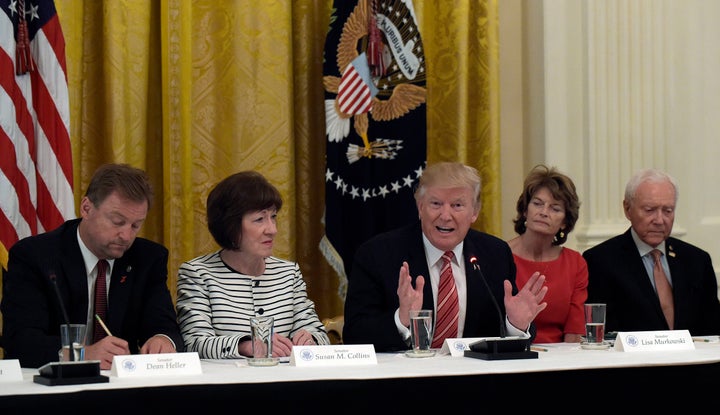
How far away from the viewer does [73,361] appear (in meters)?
2.59

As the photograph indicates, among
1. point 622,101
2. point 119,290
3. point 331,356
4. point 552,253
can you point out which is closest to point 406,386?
point 331,356

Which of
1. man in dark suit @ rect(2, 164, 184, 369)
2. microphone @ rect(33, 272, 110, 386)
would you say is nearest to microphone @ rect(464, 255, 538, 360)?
man in dark suit @ rect(2, 164, 184, 369)

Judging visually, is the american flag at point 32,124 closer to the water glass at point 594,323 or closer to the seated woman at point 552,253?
the seated woman at point 552,253

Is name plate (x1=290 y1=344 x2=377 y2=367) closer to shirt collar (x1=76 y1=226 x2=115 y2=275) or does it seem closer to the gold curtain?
shirt collar (x1=76 y1=226 x2=115 y2=275)

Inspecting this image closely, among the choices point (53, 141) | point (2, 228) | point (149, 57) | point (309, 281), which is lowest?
point (309, 281)

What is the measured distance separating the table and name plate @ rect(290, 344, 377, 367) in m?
0.04

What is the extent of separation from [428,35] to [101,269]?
270 cm

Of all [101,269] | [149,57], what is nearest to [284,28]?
[149,57]

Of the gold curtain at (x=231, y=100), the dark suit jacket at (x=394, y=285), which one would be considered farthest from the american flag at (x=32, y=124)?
the dark suit jacket at (x=394, y=285)

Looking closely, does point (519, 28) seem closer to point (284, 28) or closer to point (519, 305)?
point (284, 28)

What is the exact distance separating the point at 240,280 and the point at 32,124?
1.36 metres

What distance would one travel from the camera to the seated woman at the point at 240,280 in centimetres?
354

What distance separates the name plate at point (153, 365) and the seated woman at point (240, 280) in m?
0.74

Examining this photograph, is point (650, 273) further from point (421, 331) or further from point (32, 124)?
point (32, 124)
